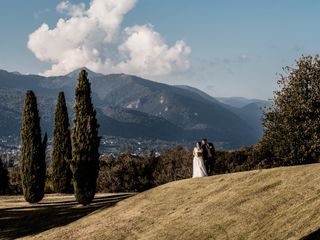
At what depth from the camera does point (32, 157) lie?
4397cm

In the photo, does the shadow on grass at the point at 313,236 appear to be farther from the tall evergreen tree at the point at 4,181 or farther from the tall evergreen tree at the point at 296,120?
the tall evergreen tree at the point at 4,181

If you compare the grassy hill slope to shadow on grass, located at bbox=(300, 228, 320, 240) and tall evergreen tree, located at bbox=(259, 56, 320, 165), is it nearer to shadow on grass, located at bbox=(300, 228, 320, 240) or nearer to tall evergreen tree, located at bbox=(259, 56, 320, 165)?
shadow on grass, located at bbox=(300, 228, 320, 240)

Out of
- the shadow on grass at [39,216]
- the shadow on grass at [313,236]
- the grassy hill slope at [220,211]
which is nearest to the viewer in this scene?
the shadow on grass at [313,236]

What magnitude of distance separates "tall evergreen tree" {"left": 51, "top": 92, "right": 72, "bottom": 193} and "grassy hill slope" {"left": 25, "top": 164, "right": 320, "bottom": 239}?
21.7 m

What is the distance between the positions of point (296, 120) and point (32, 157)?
2178 centimetres

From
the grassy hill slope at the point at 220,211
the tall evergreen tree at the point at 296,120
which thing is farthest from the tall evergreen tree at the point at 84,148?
the tall evergreen tree at the point at 296,120

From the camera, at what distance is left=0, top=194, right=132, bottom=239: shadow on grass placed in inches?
1326

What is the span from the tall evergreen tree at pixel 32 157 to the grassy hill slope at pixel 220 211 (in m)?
11.4

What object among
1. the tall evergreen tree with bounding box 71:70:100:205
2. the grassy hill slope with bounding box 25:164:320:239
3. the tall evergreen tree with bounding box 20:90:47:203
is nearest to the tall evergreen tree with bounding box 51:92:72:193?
the tall evergreen tree with bounding box 20:90:47:203

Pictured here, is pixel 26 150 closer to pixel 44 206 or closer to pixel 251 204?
pixel 44 206

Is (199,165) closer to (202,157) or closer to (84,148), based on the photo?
(202,157)

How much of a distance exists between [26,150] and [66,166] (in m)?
11.4

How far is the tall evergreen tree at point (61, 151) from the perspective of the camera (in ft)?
181

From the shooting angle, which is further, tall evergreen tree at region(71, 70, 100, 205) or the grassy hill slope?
tall evergreen tree at region(71, 70, 100, 205)
